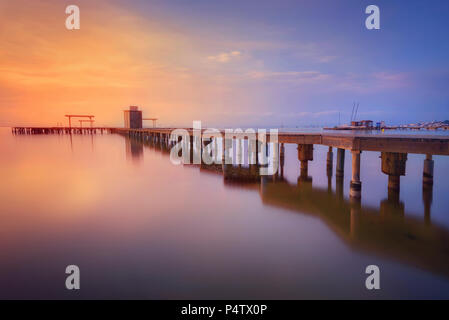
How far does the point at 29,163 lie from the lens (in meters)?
30.1

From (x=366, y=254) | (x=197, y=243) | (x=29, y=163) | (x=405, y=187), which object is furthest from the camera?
(x=29, y=163)

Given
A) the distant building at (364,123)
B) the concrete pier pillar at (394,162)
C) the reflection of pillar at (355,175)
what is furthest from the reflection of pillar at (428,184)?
the distant building at (364,123)

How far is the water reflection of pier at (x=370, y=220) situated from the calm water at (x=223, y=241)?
0.18ft

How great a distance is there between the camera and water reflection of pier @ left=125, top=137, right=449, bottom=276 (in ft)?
28.1

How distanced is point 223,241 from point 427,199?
544 inches

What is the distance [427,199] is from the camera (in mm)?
15227

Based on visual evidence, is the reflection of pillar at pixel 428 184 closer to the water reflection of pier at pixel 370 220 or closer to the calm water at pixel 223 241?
the water reflection of pier at pixel 370 220

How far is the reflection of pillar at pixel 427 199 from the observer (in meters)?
12.3

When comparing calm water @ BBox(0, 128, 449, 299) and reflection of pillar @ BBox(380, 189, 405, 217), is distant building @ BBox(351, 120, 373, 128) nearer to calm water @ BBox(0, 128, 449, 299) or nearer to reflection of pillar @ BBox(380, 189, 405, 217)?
calm water @ BBox(0, 128, 449, 299)

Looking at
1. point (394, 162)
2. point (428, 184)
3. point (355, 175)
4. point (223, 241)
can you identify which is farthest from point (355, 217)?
point (428, 184)

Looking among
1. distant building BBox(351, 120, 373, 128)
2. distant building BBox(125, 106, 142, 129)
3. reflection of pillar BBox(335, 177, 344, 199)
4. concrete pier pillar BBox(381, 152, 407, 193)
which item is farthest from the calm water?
distant building BBox(125, 106, 142, 129)

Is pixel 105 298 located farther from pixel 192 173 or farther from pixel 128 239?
pixel 192 173
